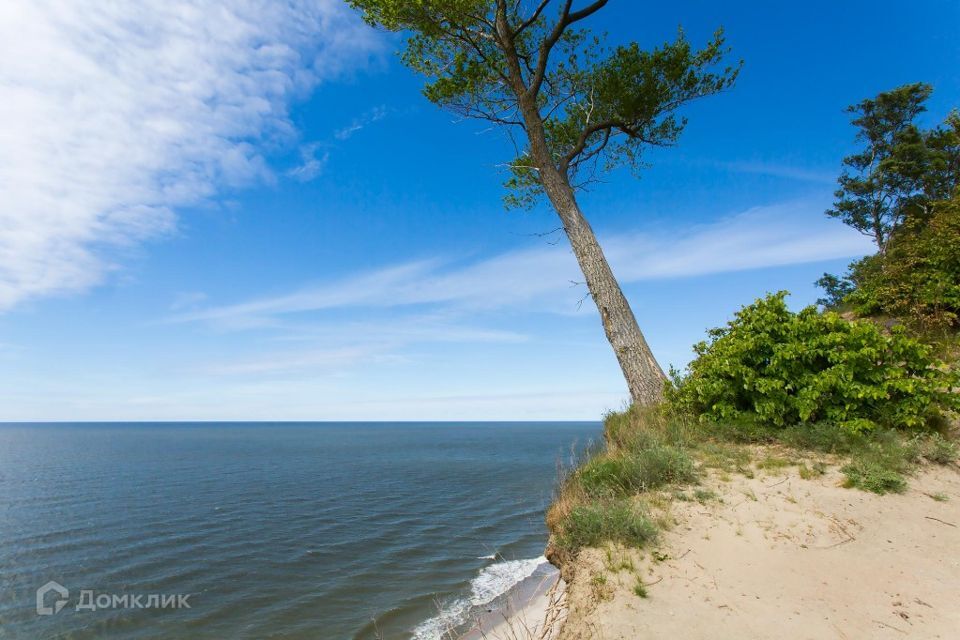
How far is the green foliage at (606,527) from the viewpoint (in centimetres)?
525

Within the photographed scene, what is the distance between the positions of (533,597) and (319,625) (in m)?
5.05

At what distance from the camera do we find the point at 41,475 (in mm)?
35000

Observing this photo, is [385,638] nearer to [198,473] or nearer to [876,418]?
[876,418]

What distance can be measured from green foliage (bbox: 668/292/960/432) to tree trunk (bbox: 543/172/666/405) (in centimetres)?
164

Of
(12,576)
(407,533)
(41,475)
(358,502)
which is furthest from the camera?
(41,475)

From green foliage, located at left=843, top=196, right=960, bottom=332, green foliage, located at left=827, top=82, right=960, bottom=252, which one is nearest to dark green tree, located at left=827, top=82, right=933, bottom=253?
green foliage, located at left=827, top=82, right=960, bottom=252

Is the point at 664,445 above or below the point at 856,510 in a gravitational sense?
above

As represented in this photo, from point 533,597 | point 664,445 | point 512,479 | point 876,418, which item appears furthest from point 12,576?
point 512,479

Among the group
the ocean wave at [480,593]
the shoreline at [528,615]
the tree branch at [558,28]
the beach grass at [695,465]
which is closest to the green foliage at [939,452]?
the beach grass at [695,465]

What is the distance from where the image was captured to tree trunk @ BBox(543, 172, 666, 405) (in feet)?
31.3

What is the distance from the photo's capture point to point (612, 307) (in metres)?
9.99

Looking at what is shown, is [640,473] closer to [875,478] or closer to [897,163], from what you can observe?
[875,478]

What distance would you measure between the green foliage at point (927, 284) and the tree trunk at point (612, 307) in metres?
7.21

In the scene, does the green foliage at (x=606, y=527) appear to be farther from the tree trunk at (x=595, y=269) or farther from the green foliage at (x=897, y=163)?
the green foliage at (x=897, y=163)
